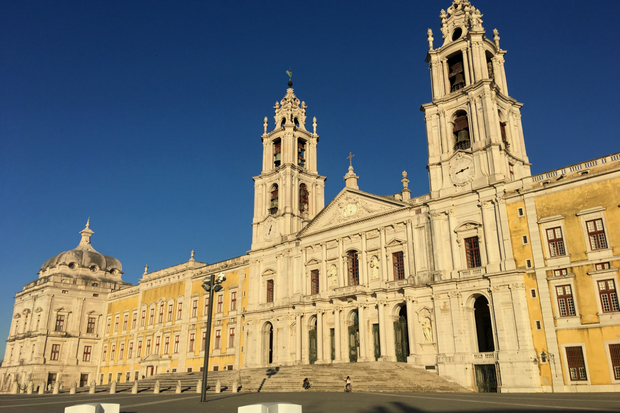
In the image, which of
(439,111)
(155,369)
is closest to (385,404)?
(439,111)

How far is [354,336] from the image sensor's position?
3516cm

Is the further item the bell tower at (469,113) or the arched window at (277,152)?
the arched window at (277,152)

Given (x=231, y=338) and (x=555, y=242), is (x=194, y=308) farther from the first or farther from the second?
(x=555, y=242)

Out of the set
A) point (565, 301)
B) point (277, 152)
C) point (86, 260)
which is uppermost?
point (277, 152)

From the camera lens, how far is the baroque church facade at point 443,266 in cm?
2580

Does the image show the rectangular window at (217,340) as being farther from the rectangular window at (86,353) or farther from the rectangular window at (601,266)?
the rectangular window at (601,266)

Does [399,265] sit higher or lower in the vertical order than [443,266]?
higher

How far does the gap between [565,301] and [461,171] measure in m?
10.0

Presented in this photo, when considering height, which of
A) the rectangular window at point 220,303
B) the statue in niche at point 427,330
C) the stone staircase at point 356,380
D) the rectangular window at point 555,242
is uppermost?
the rectangular window at point 555,242

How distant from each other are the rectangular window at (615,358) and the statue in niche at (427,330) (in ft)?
32.0

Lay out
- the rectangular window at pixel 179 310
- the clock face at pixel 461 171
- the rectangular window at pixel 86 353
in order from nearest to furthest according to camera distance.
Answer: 1. the clock face at pixel 461 171
2. the rectangular window at pixel 179 310
3. the rectangular window at pixel 86 353

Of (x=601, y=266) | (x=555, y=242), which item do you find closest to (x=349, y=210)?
(x=555, y=242)

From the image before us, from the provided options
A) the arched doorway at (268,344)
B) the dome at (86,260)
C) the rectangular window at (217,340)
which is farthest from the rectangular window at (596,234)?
the dome at (86,260)

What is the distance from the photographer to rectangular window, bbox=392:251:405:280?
1325 inches
